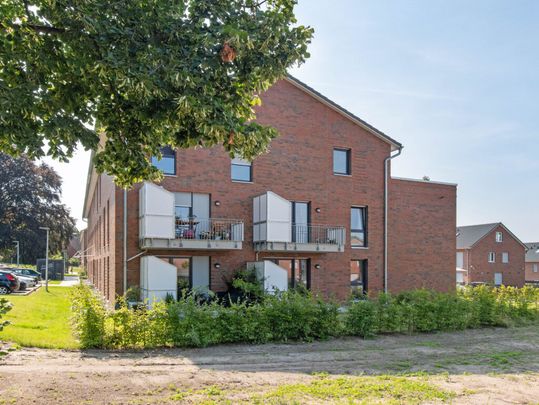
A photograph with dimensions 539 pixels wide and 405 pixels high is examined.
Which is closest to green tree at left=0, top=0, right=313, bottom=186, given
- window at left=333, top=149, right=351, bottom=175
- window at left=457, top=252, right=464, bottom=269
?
window at left=333, top=149, right=351, bottom=175

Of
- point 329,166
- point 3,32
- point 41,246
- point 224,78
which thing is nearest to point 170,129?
point 224,78

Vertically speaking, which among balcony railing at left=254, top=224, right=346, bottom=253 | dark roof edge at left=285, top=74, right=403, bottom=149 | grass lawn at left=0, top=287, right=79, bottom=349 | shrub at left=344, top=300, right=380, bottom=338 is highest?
dark roof edge at left=285, top=74, right=403, bottom=149

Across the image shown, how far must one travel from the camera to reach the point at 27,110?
5266 mm

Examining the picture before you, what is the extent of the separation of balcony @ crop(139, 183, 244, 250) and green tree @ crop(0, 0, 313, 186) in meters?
9.94

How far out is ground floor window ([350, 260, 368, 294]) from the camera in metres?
21.2

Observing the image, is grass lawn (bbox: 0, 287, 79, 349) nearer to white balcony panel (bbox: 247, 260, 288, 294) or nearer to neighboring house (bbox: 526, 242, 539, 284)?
white balcony panel (bbox: 247, 260, 288, 294)

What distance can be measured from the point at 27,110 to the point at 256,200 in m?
13.7

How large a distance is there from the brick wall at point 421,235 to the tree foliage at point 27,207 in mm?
33819

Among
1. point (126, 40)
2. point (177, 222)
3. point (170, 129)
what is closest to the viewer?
point (126, 40)

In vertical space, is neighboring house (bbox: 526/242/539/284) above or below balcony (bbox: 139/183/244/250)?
below

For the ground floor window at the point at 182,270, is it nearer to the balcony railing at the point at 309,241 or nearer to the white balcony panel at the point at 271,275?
the white balcony panel at the point at 271,275

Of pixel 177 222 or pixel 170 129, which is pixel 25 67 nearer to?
pixel 170 129

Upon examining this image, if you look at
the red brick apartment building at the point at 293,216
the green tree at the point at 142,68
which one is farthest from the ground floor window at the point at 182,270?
the green tree at the point at 142,68

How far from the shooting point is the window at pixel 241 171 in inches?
749
